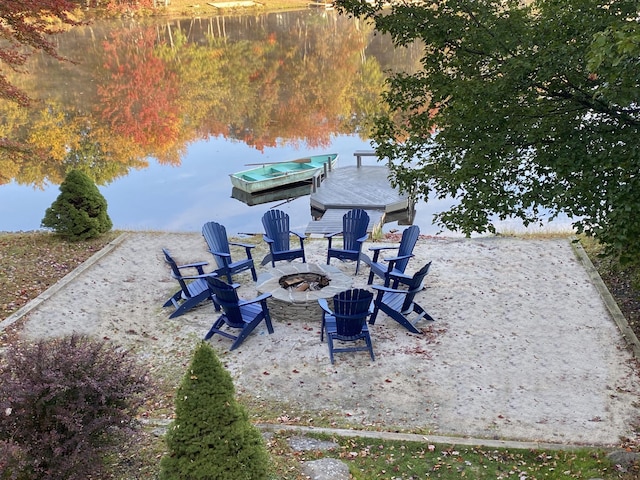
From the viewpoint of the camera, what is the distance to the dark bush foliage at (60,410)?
3914 millimetres

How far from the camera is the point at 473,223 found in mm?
5613

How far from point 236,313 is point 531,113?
4.22 meters

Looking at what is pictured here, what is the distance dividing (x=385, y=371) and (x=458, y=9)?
4.13 metres

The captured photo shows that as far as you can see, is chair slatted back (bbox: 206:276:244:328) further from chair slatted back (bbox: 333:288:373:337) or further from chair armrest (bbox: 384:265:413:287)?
chair armrest (bbox: 384:265:413:287)

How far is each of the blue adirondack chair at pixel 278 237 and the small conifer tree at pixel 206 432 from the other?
5.57 metres

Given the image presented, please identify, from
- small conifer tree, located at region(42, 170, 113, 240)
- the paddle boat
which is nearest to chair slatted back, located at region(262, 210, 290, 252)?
small conifer tree, located at region(42, 170, 113, 240)

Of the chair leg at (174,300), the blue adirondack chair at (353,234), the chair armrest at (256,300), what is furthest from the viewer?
the blue adirondack chair at (353,234)

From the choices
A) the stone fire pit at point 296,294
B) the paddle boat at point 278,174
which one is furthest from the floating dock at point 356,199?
the stone fire pit at point 296,294

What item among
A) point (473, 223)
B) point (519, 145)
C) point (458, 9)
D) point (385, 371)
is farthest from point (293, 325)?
point (458, 9)

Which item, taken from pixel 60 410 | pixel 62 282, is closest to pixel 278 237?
pixel 62 282

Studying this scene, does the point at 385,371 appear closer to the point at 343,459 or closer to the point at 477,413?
the point at 477,413

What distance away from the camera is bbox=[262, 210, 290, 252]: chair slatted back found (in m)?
9.39

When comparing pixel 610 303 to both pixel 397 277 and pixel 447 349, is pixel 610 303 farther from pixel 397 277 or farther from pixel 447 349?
pixel 397 277

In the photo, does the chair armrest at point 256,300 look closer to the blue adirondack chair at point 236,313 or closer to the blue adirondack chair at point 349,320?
the blue adirondack chair at point 236,313
